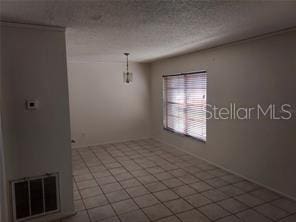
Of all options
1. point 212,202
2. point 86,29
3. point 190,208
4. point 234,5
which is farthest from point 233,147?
point 86,29

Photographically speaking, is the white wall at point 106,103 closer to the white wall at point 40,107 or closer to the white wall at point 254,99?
the white wall at point 254,99

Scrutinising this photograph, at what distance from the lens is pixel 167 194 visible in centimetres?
304

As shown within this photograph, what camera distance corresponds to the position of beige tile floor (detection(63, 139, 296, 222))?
2.56m

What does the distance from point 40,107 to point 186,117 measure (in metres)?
3.22

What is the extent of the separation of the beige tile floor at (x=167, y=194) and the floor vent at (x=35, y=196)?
28 cm

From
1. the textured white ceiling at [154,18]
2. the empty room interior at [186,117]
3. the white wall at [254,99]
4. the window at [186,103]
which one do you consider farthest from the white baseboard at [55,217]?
the window at [186,103]

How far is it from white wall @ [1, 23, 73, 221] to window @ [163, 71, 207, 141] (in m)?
2.73

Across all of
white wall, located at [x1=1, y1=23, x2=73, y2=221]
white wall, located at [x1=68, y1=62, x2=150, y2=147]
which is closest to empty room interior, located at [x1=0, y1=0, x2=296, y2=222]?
white wall, located at [x1=1, y1=23, x2=73, y2=221]

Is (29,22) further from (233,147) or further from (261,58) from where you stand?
(233,147)

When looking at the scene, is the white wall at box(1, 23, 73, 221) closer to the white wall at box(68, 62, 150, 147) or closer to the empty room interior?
the empty room interior

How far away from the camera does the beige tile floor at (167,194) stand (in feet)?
8.39

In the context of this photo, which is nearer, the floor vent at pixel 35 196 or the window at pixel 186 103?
the floor vent at pixel 35 196

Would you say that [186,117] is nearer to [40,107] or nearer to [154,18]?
[154,18]

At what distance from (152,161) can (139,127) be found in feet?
6.28
